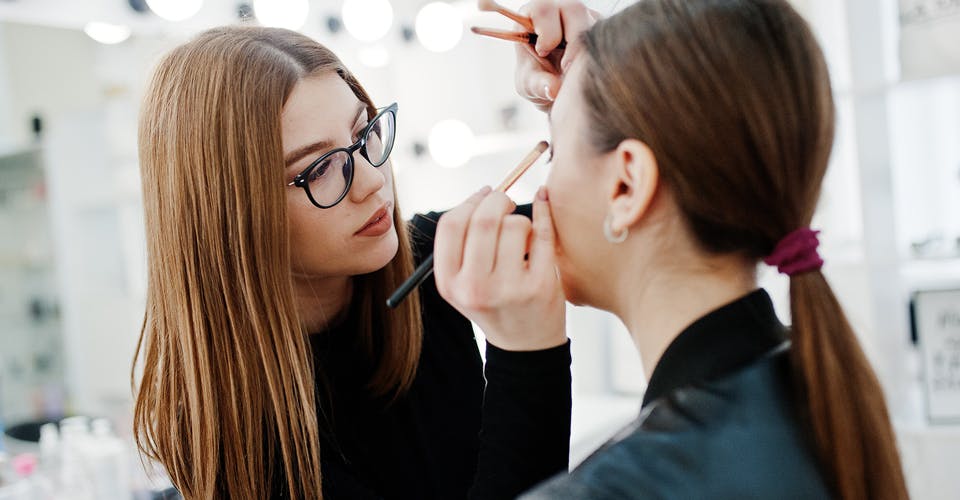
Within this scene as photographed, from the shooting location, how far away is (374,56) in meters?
1.68

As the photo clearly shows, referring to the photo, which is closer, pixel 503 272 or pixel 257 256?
pixel 503 272

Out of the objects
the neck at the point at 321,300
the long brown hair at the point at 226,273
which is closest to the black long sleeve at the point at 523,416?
the long brown hair at the point at 226,273

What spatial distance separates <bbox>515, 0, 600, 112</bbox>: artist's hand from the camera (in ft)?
2.39

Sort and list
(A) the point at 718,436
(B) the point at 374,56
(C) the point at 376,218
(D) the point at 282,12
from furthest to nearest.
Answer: (B) the point at 374,56
(D) the point at 282,12
(C) the point at 376,218
(A) the point at 718,436

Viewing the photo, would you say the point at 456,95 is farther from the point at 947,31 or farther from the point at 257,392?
the point at 257,392

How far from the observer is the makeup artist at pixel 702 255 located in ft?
1.54

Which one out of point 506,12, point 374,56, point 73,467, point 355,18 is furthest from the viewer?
point 374,56

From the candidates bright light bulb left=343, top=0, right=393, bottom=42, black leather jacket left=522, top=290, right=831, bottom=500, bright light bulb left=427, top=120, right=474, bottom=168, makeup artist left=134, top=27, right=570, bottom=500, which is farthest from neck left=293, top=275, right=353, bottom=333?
bright light bulb left=427, top=120, right=474, bottom=168

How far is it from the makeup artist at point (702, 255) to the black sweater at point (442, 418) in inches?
Answer: 2.7

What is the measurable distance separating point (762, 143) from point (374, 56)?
132 cm

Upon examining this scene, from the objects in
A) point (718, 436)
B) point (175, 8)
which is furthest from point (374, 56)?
point (718, 436)

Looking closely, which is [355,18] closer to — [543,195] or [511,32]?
[511,32]

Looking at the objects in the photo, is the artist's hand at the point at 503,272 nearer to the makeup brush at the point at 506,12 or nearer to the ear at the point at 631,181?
the ear at the point at 631,181

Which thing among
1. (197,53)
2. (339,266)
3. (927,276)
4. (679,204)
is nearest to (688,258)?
(679,204)
